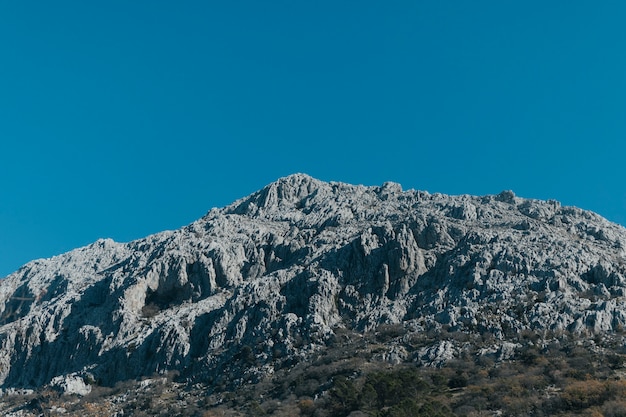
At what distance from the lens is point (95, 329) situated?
116 m

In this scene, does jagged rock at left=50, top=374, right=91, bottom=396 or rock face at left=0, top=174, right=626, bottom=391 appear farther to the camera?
jagged rock at left=50, top=374, right=91, bottom=396

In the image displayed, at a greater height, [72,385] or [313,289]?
[313,289]

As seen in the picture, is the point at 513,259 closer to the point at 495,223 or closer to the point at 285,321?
the point at 495,223

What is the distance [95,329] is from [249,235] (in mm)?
40706

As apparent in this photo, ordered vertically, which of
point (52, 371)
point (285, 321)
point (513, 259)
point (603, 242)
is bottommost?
point (52, 371)

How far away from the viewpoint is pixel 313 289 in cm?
10825

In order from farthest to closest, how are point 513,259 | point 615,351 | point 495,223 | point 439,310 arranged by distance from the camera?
1. point 495,223
2. point 513,259
3. point 439,310
4. point 615,351

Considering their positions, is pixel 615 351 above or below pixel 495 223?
below

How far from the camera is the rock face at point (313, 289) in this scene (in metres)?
94.9

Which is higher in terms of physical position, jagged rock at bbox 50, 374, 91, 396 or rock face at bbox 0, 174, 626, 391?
rock face at bbox 0, 174, 626, 391

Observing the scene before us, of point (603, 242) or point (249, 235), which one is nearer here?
point (603, 242)

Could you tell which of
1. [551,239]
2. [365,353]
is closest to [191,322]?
[365,353]

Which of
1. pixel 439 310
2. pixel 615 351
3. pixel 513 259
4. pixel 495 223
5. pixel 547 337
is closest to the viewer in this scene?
pixel 615 351

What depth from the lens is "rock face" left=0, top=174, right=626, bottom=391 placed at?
94938mm
